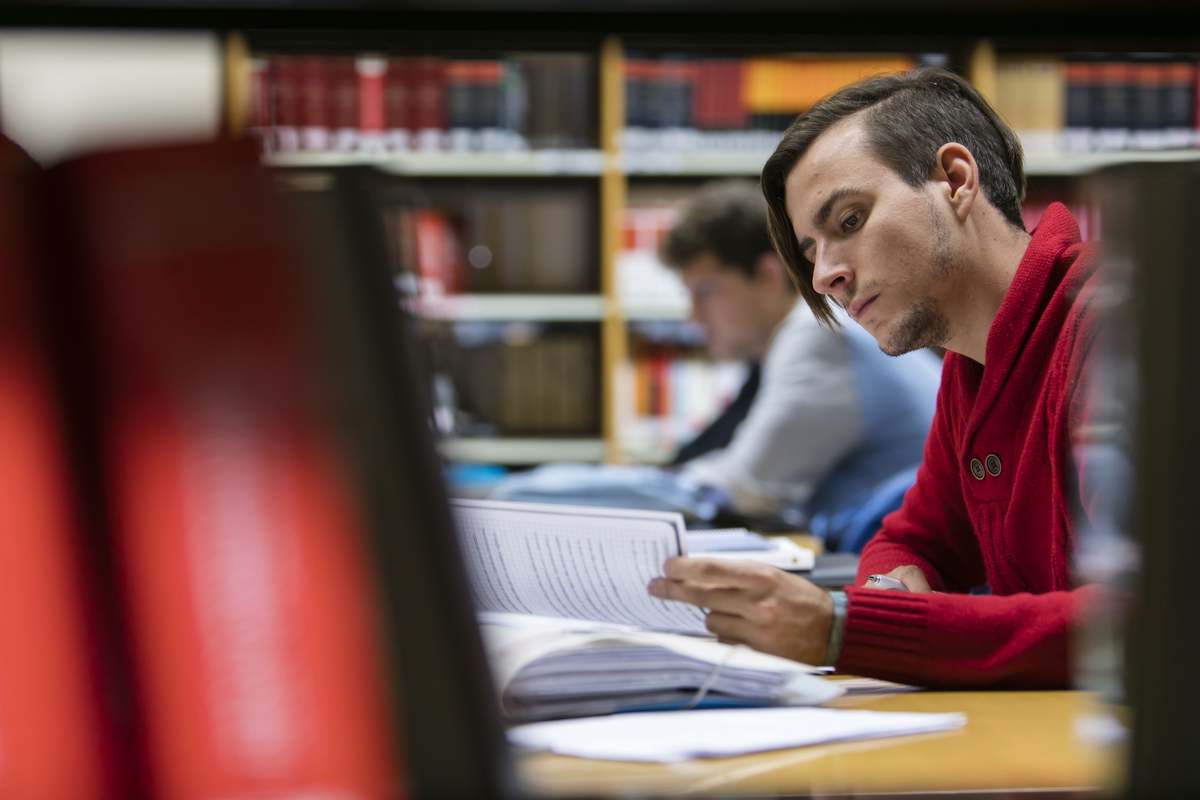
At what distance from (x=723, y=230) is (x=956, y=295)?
168 centimetres

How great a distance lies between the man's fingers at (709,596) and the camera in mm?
735

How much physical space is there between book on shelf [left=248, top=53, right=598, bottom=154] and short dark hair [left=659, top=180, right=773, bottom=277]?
0.87 metres

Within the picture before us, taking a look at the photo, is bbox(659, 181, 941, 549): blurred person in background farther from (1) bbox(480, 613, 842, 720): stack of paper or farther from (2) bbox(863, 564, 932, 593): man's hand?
(1) bbox(480, 613, 842, 720): stack of paper

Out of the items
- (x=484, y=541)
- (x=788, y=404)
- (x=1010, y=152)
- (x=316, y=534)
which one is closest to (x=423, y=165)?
(x=788, y=404)

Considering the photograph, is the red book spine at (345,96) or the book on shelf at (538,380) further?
the book on shelf at (538,380)

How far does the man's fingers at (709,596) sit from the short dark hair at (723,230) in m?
2.02

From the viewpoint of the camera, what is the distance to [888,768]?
0.53 m

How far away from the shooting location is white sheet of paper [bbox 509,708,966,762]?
1.84 ft

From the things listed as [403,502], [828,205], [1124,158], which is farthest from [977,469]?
[403,502]

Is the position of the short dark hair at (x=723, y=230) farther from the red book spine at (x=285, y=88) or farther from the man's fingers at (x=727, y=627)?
the man's fingers at (x=727, y=627)

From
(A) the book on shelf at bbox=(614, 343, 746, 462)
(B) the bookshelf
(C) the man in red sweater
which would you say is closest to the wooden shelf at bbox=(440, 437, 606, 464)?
(B) the bookshelf

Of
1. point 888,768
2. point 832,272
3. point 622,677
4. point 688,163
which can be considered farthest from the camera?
point 688,163

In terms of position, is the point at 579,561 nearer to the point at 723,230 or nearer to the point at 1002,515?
the point at 1002,515

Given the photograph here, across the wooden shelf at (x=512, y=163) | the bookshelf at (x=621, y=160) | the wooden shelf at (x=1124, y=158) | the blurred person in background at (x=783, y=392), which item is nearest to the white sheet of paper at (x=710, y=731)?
the wooden shelf at (x=1124, y=158)
